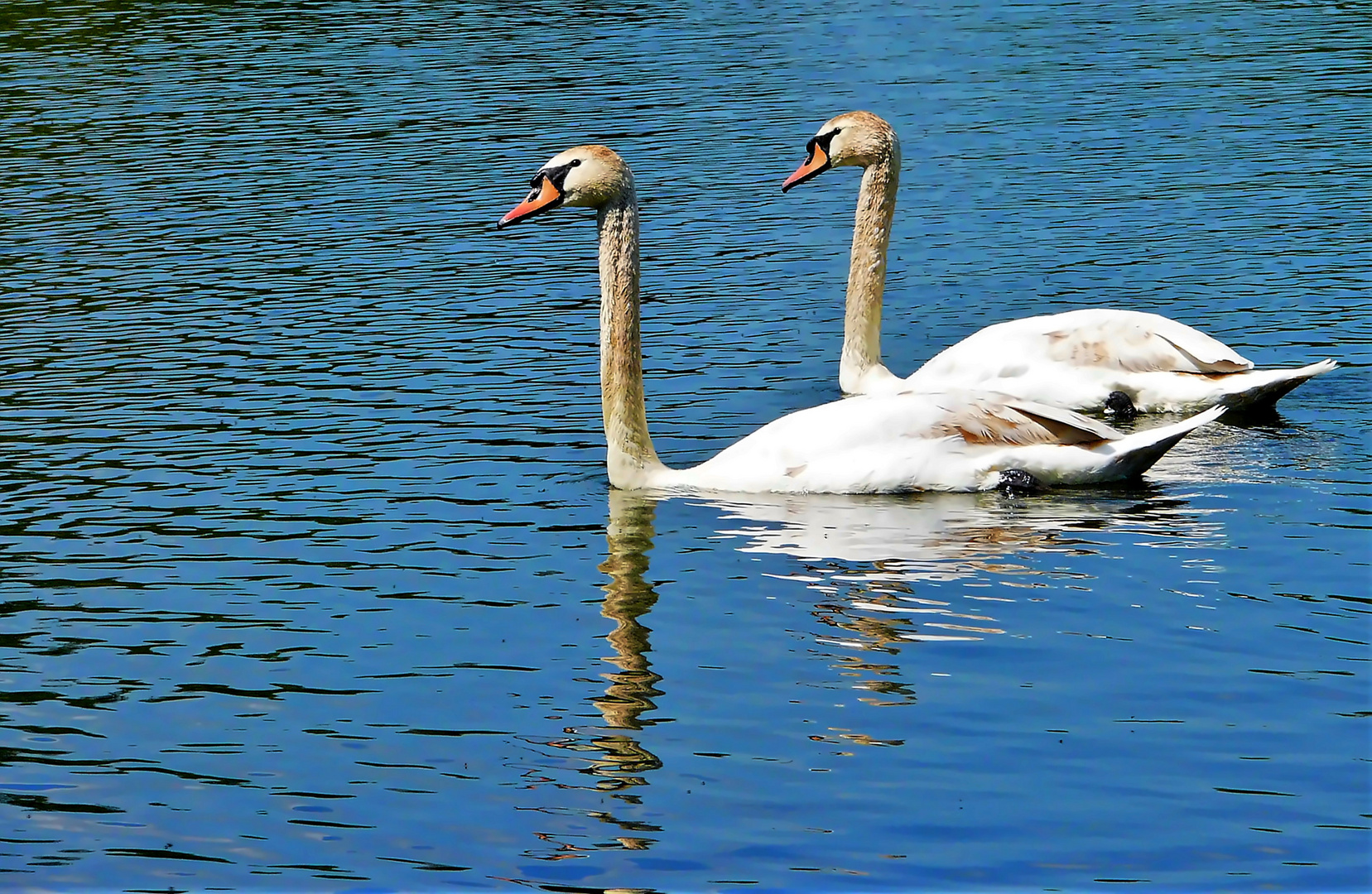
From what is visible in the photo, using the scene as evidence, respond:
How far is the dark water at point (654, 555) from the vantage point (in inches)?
293

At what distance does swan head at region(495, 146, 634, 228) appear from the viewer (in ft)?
38.8

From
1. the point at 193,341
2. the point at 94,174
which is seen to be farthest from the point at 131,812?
the point at 94,174

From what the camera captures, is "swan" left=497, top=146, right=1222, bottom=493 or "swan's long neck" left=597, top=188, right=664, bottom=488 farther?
"swan's long neck" left=597, top=188, right=664, bottom=488

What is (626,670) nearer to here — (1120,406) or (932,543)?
(932,543)

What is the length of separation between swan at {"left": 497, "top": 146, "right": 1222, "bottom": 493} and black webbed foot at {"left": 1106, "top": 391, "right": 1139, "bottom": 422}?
2.00 m

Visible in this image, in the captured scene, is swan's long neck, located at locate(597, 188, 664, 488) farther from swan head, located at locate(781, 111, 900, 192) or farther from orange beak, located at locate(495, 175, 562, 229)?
swan head, located at locate(781, 111, 900, 192)

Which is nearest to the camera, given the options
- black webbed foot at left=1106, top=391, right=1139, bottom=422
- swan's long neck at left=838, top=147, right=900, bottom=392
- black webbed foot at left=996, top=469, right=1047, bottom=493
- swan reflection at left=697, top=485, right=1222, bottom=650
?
swan reflection at left=697, top=485, right=1222, bottom=650

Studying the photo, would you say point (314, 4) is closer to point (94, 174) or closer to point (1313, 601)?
point (94, 174)

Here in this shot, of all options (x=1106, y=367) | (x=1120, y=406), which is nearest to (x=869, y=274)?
(x=1106, y=367)

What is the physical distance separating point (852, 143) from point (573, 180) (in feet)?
15.0

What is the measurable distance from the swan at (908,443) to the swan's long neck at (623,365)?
1.22 feet

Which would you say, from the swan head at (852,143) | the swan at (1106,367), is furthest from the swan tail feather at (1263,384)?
the swan head at (852,143)

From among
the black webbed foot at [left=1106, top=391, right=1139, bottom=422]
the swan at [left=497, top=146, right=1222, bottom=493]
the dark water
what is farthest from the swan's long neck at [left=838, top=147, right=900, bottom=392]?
the swan at [left=497, top=146, right=1222, bottom=493]

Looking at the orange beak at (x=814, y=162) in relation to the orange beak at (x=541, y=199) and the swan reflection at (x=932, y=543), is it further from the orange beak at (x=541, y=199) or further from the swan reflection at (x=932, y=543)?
the swan reflection at (x=932, y=543)
